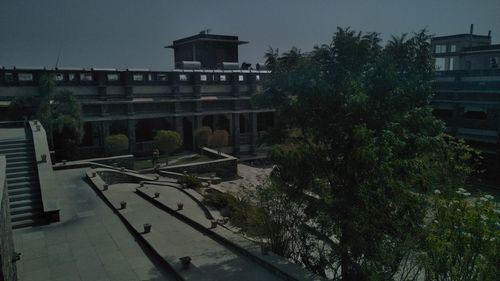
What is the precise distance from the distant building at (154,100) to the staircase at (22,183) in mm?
10924

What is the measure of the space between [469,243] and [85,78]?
101 ft

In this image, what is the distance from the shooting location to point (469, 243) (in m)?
6.24

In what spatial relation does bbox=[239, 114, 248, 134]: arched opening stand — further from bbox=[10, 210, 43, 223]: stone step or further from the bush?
bbox=[10, 210, 43, 223]: stone step

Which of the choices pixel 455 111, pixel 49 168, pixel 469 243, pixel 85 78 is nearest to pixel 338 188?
pixel 469 243

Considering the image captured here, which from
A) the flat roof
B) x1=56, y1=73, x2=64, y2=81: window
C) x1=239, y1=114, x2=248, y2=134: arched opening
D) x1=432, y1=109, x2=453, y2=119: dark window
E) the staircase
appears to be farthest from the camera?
the flat roof

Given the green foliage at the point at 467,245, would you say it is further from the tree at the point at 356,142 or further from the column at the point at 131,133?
the column at the point at 131,133

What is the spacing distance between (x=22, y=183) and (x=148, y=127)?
21.1 m

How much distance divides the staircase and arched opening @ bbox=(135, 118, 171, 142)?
17082 millimetres

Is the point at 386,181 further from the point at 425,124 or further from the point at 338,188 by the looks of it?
the point at 425,124

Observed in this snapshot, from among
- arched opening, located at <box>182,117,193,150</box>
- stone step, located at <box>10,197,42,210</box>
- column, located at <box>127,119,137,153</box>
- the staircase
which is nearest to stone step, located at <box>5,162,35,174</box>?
the staircase

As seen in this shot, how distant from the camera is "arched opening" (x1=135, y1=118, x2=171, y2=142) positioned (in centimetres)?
3575

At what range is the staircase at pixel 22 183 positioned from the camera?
1366 centimetres

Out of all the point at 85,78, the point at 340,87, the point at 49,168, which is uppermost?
the point at 85,78

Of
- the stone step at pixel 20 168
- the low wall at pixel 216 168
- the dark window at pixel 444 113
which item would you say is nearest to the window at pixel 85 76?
the low wall at pixel 216 168
